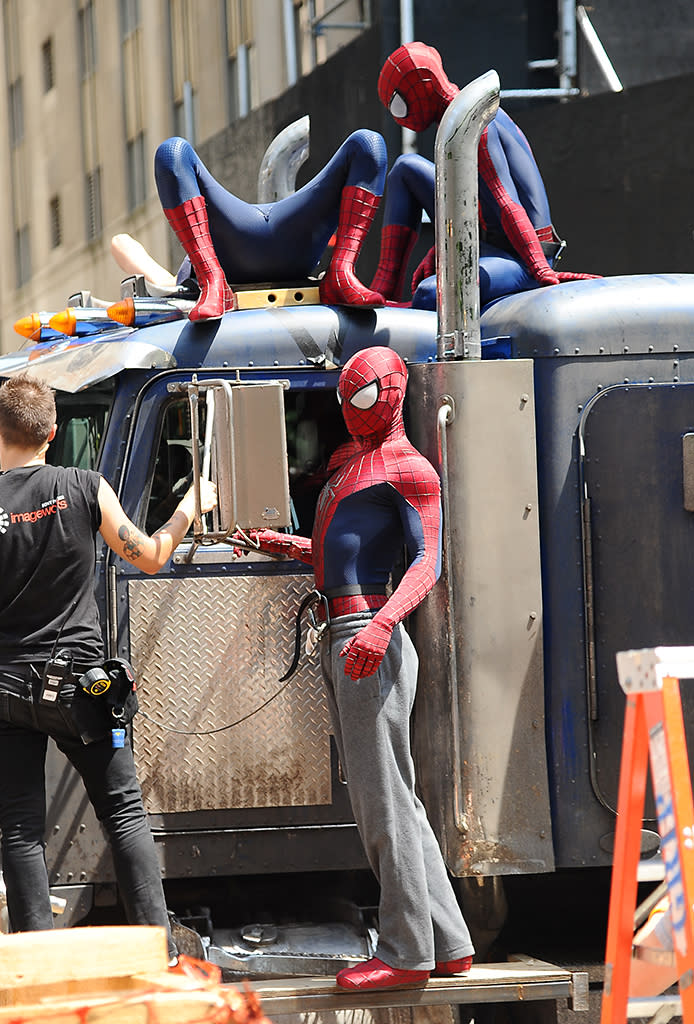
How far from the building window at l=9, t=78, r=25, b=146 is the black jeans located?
64.1 feet

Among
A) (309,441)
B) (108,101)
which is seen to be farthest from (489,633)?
(108,101)

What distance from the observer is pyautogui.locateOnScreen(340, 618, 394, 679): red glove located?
157 inches

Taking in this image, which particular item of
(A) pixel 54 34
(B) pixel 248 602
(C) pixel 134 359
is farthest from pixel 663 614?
(A) pixel 54 34

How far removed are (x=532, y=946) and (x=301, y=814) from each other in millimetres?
926

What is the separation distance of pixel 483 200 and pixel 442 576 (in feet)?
5.07

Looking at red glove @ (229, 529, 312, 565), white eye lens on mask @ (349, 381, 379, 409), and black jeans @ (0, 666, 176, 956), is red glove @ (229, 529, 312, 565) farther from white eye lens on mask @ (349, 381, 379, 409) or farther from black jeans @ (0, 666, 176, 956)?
black jeans @ (0, 666, 176, 956)

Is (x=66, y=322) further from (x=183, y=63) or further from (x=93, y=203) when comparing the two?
(x=93, y=203)

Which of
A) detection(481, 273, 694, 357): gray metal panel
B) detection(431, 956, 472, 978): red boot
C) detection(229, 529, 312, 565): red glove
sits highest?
detection(481, 273, 694, 357): gray metal panel

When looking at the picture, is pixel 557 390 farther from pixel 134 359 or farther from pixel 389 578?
pixel 134 359

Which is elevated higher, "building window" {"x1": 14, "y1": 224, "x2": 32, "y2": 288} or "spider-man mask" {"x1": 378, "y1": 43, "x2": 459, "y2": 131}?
"building window" {"x1": 14, "y1": 224, "x2": 32, "y2": 288}

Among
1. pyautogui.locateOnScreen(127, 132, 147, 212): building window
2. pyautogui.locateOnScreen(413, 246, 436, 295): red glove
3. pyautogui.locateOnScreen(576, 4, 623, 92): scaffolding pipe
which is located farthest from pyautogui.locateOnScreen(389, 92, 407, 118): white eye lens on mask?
pyautogui.locateOnScreen(127, 132, 147, 212): building window

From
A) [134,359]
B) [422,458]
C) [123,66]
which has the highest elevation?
[123,66]

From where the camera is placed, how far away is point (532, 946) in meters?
4.91

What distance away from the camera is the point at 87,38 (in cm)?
1980
